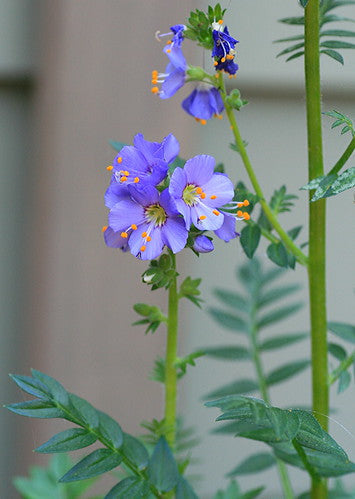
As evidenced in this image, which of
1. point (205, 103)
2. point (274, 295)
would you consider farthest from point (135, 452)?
point (274, 295)

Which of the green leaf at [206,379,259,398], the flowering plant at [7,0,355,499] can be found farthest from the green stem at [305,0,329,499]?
the green leaf at [206,379,259,398]

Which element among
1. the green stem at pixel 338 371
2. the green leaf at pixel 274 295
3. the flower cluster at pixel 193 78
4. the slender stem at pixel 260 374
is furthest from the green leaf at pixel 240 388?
the flower cluster at pixel 193 78

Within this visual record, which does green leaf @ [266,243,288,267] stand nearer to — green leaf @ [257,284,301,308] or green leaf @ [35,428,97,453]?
green leaf @ [35,428,97,453]

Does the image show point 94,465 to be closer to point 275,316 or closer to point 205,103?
point 205,103

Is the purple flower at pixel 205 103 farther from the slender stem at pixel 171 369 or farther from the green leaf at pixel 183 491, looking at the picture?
the green leaf at pixel 183 491

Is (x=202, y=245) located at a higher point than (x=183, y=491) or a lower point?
higher

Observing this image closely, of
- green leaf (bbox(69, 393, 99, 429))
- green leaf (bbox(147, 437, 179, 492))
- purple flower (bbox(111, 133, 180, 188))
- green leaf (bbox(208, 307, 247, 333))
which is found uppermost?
purple flower (bbox(111, 133, 180, 188))

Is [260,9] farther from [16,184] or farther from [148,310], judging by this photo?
[148,310]
